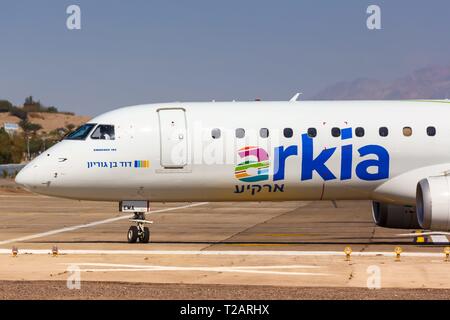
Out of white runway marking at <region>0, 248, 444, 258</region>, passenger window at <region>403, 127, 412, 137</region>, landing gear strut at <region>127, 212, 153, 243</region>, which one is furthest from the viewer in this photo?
landing gear strut at <region>127, 212, 153, 243</region>

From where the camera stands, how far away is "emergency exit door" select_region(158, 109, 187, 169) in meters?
23.1

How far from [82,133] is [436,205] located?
9292 millimetres

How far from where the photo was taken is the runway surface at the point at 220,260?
15344 millimetres

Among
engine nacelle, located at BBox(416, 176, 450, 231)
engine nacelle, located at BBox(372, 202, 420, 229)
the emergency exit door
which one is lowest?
engine nacelle, located at BBox(372, 202, 420, 229)

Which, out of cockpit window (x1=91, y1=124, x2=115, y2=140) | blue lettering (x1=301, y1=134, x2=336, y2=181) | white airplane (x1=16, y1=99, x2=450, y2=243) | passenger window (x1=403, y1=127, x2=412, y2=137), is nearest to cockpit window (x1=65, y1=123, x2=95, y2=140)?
white airplane (x1=16, y1=99, x2=450, y2=243)


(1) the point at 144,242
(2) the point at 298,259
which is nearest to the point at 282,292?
(2) the point at 298,259

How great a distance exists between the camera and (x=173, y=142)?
75.9ft

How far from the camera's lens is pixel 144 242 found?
2397cm

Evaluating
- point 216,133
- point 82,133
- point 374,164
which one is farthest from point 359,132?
point 82,133

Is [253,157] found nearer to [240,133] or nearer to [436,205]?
[240,133]

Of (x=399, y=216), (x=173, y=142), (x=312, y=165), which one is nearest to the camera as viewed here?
(x=312, y=165)

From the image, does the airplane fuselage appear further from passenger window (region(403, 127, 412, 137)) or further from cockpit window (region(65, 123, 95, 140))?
cockpit window (region(65, 123, 95, 140))

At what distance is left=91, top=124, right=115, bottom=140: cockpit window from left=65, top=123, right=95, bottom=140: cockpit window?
0.60ft

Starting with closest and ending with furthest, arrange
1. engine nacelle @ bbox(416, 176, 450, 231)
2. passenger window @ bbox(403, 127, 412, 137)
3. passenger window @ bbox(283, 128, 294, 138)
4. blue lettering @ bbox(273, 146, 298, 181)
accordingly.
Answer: engine nacelle @ bbox(416, 176, 450, 231), blue lettering @ bbox(273, 146, 298, 181), passenger window @ bbox(283, 128, 294, 138), passenger window @ bbox(403, 127, 412, 137)
